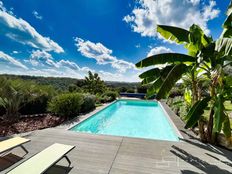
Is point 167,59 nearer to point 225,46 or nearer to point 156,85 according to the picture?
point 156,85

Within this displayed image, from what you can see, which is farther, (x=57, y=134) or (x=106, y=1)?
(x=106, y=1)

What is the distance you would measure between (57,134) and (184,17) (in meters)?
8.28

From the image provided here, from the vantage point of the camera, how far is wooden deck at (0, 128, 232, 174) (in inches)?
144

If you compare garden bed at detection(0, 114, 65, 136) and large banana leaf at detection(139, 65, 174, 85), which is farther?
garden bed at detection(0, 114, 65, 136)

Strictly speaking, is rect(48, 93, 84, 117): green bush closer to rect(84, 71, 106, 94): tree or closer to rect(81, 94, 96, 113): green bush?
rect(81, 94, 96, 113): green bush

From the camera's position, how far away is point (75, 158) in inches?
162

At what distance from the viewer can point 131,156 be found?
14.1 feet

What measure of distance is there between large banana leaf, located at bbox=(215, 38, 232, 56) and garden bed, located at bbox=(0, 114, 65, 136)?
693 cm

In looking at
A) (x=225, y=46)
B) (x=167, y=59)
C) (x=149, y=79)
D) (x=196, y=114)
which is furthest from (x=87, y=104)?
(x=225, y=46)

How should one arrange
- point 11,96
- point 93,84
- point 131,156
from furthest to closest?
point 93,84 < point 11,96 < point 131,156

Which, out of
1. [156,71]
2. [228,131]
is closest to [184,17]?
[156,71]

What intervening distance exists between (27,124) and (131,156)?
5.36 metres

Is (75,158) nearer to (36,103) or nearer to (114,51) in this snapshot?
(36,103)

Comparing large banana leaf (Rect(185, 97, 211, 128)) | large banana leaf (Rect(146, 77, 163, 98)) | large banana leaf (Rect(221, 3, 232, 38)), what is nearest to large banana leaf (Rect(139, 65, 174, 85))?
large banana leaf (Rect(146, 77, 163, 98))
